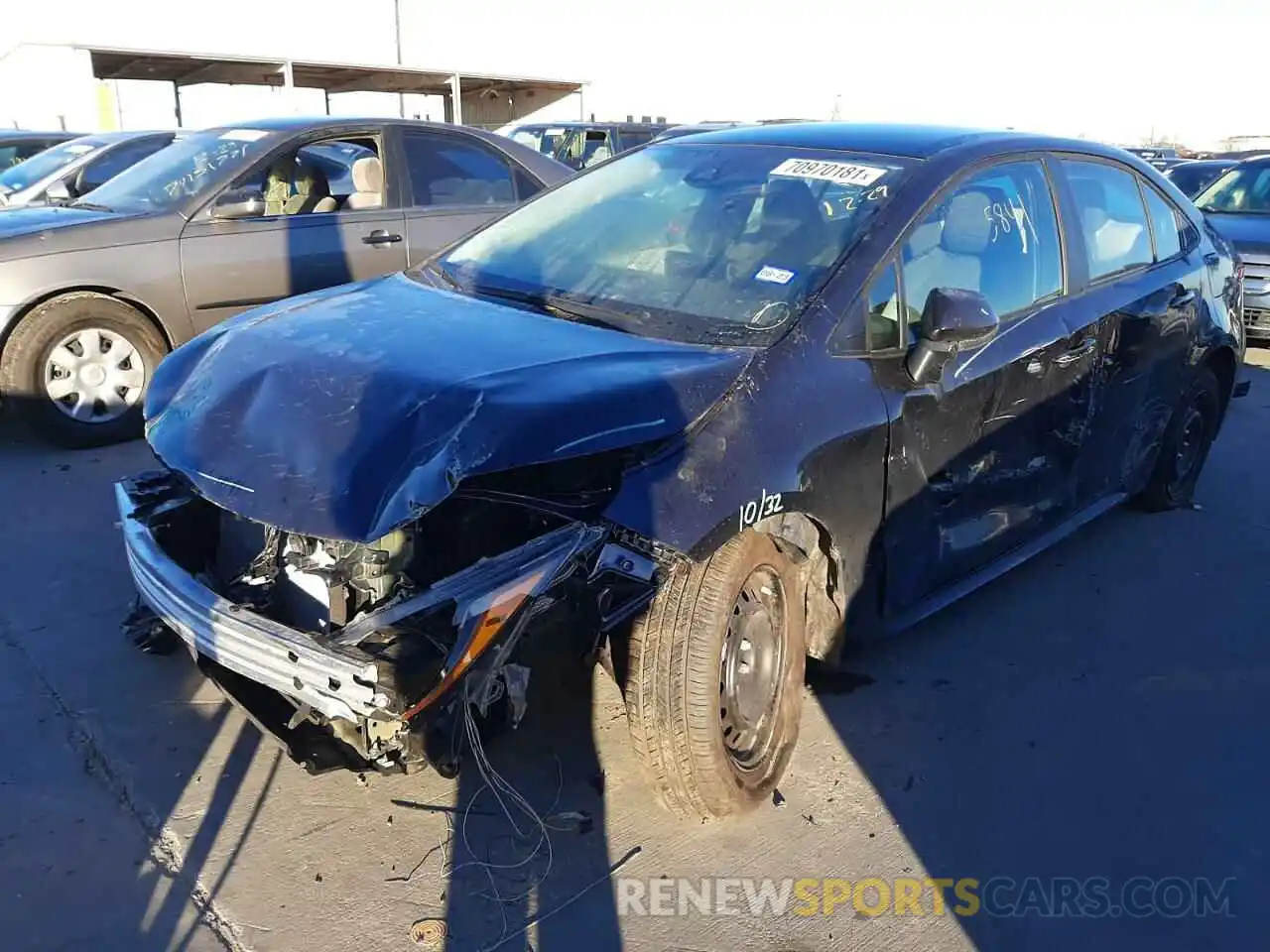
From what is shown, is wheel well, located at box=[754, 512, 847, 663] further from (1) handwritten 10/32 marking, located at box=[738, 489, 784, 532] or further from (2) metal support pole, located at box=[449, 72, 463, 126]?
(2) metal support pole, located at box=[449, 72, 463, 126]

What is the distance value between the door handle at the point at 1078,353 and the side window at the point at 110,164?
7.11 meters

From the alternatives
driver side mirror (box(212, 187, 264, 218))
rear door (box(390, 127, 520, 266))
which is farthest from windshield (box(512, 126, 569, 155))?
driver side mirror (box(212, 187, 264, 218))

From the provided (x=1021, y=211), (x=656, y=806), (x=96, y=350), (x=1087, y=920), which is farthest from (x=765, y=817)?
(x=96, y=350)

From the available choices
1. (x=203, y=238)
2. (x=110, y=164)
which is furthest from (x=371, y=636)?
(x=110, y=164)

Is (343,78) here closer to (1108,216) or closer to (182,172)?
(182,172)

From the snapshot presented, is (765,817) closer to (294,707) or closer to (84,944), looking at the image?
(294,707)

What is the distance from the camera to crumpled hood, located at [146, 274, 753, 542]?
2299 mm

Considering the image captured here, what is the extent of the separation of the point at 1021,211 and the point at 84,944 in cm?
352

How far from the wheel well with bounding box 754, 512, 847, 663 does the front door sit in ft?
0.68

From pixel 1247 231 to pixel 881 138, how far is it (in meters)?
7.43

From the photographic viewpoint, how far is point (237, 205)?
5.66 m

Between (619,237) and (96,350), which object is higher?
(619,237)

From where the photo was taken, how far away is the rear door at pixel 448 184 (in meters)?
6.38

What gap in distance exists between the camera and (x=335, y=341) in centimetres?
282
